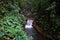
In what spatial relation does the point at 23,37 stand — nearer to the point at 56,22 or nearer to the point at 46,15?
the point at 56,22

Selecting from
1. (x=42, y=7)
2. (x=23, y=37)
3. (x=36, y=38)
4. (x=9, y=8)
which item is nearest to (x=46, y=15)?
(x=42, y=7)

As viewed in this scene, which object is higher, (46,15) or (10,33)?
(46,15)

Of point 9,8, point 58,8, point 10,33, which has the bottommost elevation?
point 10,33

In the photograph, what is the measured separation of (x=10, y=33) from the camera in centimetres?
512

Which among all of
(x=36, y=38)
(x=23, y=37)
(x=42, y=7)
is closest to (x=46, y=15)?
(x=42, y=7)

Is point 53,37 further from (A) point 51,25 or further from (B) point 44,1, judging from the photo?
(B) point 44,1

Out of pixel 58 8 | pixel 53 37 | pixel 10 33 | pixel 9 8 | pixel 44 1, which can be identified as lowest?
pixel 10 33

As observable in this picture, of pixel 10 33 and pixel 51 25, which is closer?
pixel 10 33

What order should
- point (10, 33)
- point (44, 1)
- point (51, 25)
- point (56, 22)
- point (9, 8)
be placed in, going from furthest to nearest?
point (44, 1) < point (51, 25) < point (56, 22) < point (9, 8) < point (10, 33)

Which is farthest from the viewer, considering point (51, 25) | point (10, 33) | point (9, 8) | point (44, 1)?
point (44, 1)

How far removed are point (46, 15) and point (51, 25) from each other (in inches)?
69.3

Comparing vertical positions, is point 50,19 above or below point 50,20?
above

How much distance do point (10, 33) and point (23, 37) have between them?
1.83ft

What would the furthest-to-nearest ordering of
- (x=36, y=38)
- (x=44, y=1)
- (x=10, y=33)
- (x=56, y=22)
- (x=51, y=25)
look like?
1. (x=44, y=1)
2. (x=36, y=38)
3. (x=51, y=25)
4. (x=56, y=22)
5. (x=10, y=33)
